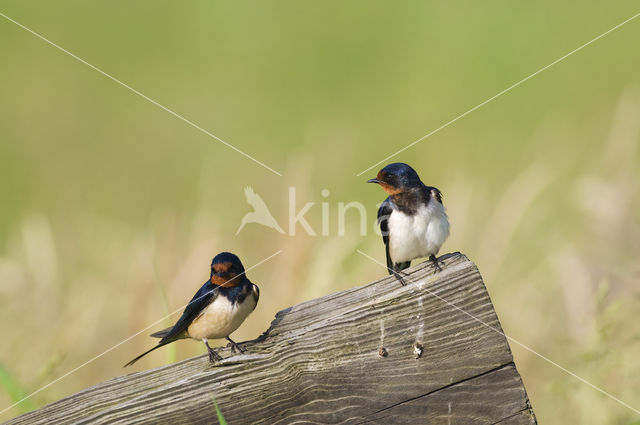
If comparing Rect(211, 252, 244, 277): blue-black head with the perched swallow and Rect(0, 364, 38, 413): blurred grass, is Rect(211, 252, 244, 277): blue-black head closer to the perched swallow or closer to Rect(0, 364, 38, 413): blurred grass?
Rect(0, 364, 38, 413): blurred grass

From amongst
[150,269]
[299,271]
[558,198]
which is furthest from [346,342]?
[558,198]

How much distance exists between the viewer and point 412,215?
344 cm

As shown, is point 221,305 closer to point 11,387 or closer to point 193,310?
point 193,310

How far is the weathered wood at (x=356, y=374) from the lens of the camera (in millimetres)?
1840

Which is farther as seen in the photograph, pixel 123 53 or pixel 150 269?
pixel 123 53

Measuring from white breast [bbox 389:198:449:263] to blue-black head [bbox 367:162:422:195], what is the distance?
11cm

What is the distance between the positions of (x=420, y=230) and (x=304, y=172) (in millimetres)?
581

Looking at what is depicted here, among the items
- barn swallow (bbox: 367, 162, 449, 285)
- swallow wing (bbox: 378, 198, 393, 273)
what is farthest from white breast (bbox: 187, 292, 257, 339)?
swallow wing (bbox: 378, 198, 393, 273)

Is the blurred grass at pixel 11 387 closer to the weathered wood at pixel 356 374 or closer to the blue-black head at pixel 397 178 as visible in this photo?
the weathered wood at pixel 356 374

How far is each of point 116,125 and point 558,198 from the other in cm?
399

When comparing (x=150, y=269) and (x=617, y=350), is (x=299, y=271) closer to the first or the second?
(x=150, y=269)

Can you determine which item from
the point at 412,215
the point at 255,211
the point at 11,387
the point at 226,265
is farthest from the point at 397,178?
the point at 11,387

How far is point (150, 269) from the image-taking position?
3.58m

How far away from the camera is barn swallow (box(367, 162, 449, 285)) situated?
3.36 metres
